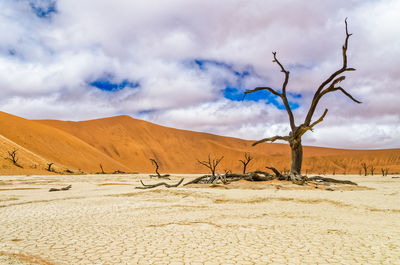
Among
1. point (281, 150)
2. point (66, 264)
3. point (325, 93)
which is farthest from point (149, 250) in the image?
point (281, 150)

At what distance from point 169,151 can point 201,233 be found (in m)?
59.0

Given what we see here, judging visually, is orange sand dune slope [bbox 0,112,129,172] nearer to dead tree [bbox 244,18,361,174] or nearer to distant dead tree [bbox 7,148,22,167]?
distant dead tree [bbox 7,148,22,167]

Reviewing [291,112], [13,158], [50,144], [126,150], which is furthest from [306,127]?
[126,150]

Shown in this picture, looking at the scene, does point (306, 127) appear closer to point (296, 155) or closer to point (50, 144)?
point (296, 155)

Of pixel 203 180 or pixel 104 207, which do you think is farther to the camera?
pixel 203 180

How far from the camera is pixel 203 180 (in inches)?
588

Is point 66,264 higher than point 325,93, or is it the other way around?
point 325,93

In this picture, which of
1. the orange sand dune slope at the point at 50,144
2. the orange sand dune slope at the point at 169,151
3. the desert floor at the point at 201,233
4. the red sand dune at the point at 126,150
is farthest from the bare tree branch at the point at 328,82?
the orange sand dune slope at the point at 169,151

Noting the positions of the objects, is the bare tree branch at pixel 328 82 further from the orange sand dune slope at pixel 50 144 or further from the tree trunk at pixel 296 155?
the orange sand dune slope at pixel 50 144

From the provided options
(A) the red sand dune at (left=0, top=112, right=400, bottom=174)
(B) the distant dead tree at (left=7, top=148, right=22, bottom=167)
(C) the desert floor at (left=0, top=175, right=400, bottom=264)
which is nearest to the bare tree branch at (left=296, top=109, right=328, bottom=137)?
(C) the desert floor at (left=0, top=175, right=400, bottom=264)

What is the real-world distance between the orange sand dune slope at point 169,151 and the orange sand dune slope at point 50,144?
3.82 meters

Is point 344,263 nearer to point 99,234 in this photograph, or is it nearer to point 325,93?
point 99,234

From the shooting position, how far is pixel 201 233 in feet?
15.5

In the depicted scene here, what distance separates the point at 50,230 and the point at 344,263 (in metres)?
4.59
